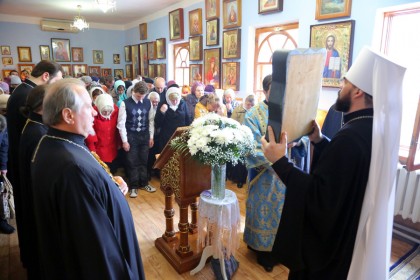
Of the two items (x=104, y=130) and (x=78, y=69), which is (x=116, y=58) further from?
(x=104, y=130)

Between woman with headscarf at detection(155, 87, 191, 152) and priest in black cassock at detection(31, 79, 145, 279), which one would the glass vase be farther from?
woman with headscarf at detection(155, 87, 191, 152)

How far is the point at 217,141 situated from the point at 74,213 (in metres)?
1.22

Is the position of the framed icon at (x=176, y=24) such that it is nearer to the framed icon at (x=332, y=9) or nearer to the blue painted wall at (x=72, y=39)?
the framed icon at (x=332, y=9)

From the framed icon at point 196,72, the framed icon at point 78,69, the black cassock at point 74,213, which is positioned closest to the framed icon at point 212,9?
the framed icon at point 196,72

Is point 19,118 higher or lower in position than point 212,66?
lower

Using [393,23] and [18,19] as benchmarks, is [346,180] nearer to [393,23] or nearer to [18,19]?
[393,23]

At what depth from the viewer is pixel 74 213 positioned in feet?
4.34

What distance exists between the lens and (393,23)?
3.97 meters

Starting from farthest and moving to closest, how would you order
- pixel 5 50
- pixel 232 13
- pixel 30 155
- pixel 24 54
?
pixel 24 54, pixel 5 50, pixel 232 13, pixel 30 155

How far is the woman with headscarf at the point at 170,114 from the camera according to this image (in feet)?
16.1

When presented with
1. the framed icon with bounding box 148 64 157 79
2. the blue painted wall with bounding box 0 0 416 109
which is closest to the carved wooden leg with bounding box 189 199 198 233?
the blue painted wall with bounding box 0 0 416 109

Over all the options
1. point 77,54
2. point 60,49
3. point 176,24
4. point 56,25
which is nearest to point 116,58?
point 77,54

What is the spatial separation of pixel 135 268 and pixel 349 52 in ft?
13.5

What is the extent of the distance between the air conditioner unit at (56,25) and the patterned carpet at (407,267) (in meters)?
13.0
